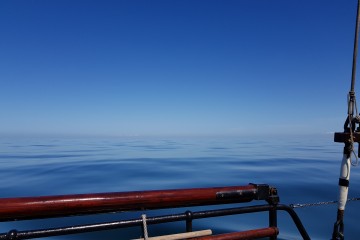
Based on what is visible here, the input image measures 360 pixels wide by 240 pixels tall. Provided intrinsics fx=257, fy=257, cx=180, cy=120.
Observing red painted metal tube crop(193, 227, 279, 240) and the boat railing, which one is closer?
the boat railing

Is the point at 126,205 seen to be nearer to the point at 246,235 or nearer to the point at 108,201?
the point at 108,201

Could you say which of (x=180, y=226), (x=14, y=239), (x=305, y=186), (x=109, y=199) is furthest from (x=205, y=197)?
(x=305, y=186)

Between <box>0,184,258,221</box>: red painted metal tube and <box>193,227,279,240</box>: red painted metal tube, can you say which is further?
<box>193,227,279,240</box>: red painted metal tube

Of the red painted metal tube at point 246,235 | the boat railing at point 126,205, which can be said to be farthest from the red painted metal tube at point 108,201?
the red painted metal tube at point 246,235

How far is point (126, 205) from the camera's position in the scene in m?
1.97

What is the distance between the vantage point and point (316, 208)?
28.2ft

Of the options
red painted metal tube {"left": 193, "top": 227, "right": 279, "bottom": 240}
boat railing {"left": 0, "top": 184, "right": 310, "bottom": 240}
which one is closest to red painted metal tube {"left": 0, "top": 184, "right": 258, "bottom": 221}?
boat railing {"left": 0, "top": 184, "right": 310, "bottom": 240}

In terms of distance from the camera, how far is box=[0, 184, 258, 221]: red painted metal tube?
1.74 metres

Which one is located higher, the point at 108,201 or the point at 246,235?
the point at 108,201

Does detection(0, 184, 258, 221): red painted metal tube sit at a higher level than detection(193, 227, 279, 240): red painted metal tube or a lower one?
higher

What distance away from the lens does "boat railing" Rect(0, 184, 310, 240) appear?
1741mm

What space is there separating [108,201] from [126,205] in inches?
5.6

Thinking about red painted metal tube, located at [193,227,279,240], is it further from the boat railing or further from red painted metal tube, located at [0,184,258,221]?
red painted metal tube, located at [0,184,258,221]

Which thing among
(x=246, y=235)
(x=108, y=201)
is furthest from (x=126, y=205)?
(x=246, y=235)
